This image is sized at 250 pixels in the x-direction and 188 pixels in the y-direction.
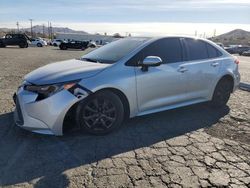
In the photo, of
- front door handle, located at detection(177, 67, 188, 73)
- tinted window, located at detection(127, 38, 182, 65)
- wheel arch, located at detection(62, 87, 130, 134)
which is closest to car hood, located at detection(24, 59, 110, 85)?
wheel arch, located at detection(62, 87, 130, 134)

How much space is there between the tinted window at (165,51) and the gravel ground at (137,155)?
1145mm

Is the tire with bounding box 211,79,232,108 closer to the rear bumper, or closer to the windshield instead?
the windshield

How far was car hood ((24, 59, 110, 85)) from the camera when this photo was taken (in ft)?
14.4

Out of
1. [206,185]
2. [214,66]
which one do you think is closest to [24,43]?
[214,66]

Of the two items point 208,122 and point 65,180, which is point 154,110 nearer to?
point 208,122

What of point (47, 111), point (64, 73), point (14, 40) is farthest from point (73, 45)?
point (47, 111)

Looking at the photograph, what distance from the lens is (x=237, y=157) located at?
4.11 metres

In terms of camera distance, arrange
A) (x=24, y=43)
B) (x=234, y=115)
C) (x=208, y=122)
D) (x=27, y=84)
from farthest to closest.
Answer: (x=24, y=43) → (x=234, y=115) → (x=208, y=122) → (x=27, y=84)

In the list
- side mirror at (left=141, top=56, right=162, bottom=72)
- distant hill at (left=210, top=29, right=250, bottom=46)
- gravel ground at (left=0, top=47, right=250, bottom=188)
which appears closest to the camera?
gravel ground at (left=0, top=47, right=250, bottom=188)

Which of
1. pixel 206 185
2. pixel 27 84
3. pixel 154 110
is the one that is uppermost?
pixel 27 84

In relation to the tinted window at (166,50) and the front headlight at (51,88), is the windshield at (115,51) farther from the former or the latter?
the front headlight at (51,88)

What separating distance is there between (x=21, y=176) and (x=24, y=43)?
3883 cm

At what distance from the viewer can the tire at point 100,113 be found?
14.7ft

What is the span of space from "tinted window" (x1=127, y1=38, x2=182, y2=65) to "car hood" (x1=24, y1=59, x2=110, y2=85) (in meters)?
0.76
